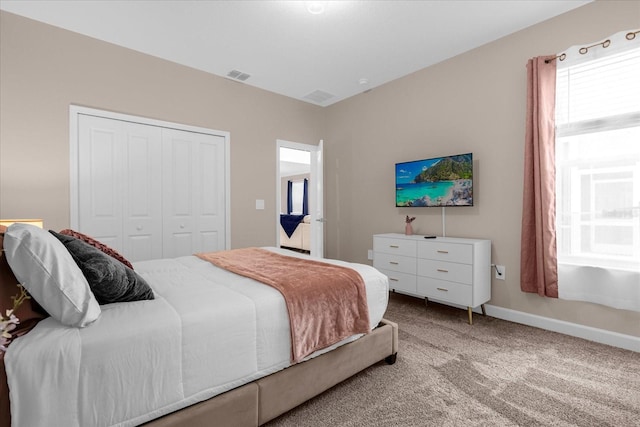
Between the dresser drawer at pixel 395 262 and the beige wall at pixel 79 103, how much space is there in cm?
164

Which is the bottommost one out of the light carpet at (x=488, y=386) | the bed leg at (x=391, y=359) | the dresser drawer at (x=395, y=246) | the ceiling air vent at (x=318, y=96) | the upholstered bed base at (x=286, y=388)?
the light carpet at (x=488, y=386)

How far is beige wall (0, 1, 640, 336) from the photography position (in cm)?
265

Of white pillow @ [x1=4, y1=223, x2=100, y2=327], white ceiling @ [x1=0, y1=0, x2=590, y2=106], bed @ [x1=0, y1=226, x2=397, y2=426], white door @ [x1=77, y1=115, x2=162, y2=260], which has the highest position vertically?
white ceiling @ [x1=0, y1=0, x2=590, y2=106]

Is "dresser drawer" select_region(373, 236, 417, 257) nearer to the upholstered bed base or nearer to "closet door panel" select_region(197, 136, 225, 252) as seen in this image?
the upholstered bed base

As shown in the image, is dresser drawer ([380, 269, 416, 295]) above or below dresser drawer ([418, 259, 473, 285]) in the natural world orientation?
below

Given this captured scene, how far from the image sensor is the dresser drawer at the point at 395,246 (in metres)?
3.27

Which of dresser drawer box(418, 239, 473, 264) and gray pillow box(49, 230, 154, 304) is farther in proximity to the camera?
dresser drawer box(418, 239, 473, 264)

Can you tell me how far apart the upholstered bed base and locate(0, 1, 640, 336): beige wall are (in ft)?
6.00

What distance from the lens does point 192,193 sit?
3701 mm

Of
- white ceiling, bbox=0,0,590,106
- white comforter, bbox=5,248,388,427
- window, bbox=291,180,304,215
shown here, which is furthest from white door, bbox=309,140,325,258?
window, bbox=291,180,304,215

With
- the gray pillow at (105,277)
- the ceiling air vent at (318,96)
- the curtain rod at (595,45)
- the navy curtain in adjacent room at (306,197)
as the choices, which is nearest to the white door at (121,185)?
the gray pillow at (105,277)

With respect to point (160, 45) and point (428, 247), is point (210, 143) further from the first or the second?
point (428, 247)

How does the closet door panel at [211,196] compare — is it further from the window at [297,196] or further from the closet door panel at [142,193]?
the window at [297,196]

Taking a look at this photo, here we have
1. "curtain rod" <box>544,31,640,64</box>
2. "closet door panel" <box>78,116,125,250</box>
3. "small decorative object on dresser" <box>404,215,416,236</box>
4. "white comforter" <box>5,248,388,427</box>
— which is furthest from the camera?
"small decorative object on dresser" <box>404,215,416,236</box>
